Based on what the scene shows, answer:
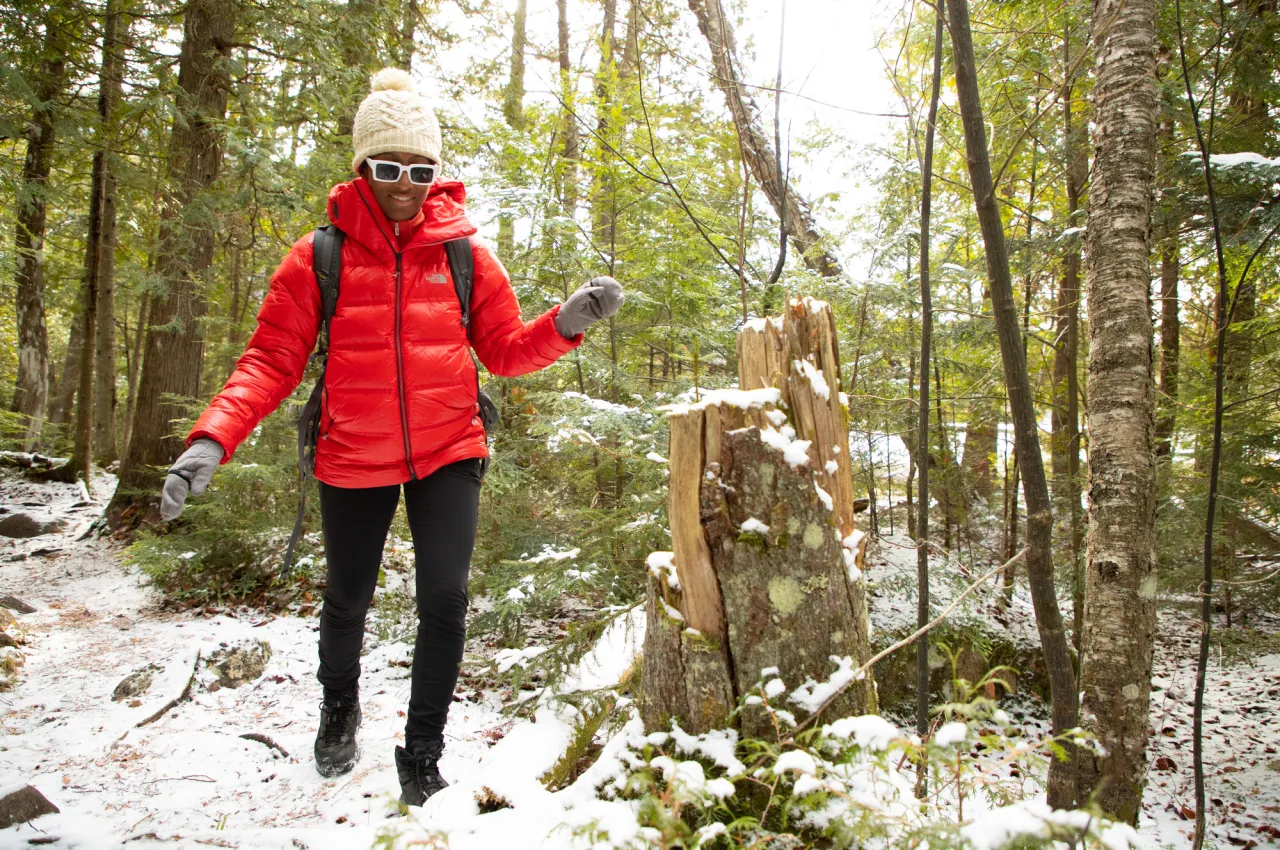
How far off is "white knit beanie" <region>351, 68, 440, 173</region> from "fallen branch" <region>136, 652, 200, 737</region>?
315 cm

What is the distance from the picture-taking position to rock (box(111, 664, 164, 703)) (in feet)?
12.4

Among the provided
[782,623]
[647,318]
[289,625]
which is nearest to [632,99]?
[647,318]

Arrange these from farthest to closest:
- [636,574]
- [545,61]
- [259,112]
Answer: [545,61] < [259,112] < [636,574]

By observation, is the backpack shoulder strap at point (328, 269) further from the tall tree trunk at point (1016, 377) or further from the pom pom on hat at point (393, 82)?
the tall tree trunk at point (1016, 377)

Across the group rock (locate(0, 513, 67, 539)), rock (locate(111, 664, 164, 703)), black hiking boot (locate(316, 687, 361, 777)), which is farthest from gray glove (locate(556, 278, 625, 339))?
rock (locate(0, 513, 67, 539))

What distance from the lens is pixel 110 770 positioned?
2990 millimetres

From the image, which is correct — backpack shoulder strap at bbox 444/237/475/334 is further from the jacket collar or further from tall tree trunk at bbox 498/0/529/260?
tall tree trunk at bbox 498/0/529/260

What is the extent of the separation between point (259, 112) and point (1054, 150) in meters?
8.29

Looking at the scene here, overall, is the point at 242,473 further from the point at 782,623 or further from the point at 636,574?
the point at 782,623

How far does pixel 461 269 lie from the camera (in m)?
2.75

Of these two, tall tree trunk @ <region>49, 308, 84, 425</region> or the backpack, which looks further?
tall tree trunk @ <region>49, 308, 84, 425</region>

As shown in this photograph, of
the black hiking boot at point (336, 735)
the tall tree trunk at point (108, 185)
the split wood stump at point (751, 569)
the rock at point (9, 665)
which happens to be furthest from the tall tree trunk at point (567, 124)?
the tall tree trunk at point (108, 185)

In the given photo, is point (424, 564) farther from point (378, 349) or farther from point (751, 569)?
point (751, 569)

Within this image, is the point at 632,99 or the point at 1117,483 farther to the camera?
the point at 632,99
